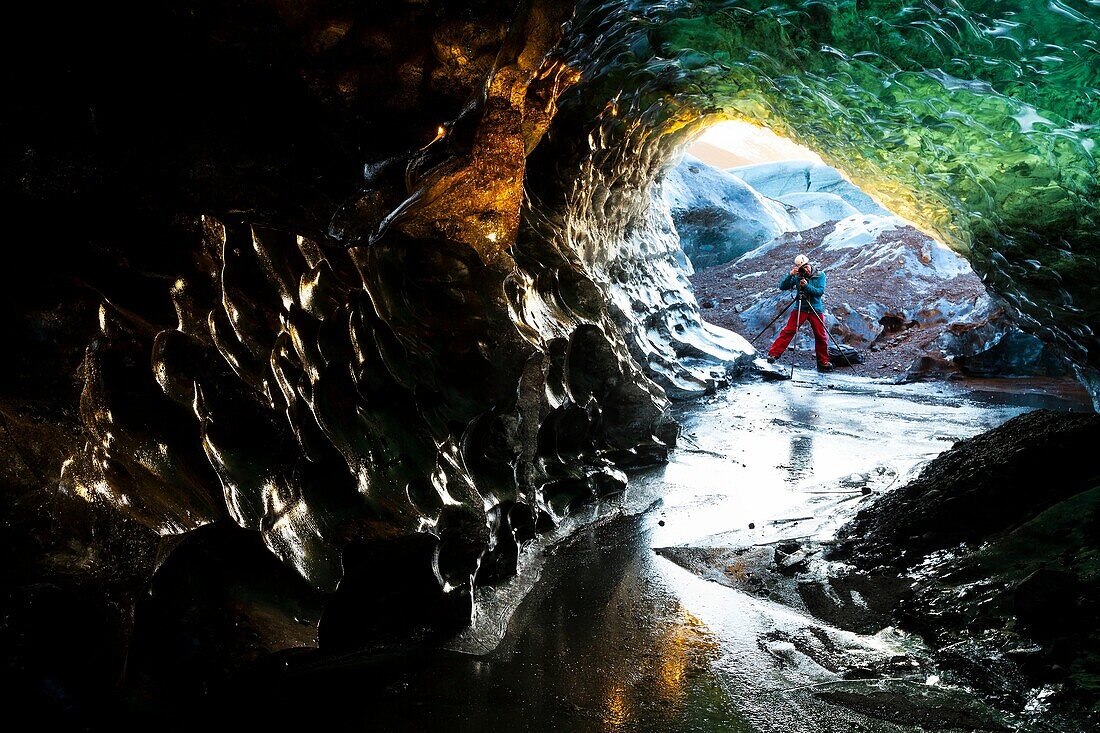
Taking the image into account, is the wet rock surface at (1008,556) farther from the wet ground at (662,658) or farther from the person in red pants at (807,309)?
the person in red pants at (807,309)

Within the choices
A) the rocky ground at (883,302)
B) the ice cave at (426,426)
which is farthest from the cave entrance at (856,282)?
the ice cave at (426,426)

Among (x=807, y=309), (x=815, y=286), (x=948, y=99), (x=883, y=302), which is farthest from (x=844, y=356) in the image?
(x=948, y=99)

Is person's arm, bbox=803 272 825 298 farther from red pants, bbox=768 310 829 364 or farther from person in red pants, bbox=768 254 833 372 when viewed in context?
red pants, bbox=768 310 829 364

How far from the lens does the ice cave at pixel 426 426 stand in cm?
224

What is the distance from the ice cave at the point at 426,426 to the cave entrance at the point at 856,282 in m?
4.34

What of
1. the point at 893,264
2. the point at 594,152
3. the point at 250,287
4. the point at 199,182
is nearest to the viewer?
the point at 199,182

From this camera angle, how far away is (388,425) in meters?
3.27

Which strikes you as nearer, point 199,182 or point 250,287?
point 199,182

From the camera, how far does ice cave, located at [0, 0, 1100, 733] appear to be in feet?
7.34

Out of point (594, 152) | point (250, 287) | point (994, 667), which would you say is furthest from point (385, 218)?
point (594, 152)

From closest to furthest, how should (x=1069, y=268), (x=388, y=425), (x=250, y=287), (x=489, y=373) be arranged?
(x=250, y=287) → (x=388, y=425) → (x=489, y=373) → (x=1069, y=268)

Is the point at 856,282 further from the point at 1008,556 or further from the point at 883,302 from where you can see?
the point at 1008,556

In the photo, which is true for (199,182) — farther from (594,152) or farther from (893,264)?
(893,264)

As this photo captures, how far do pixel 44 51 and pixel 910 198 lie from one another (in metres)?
5.52
